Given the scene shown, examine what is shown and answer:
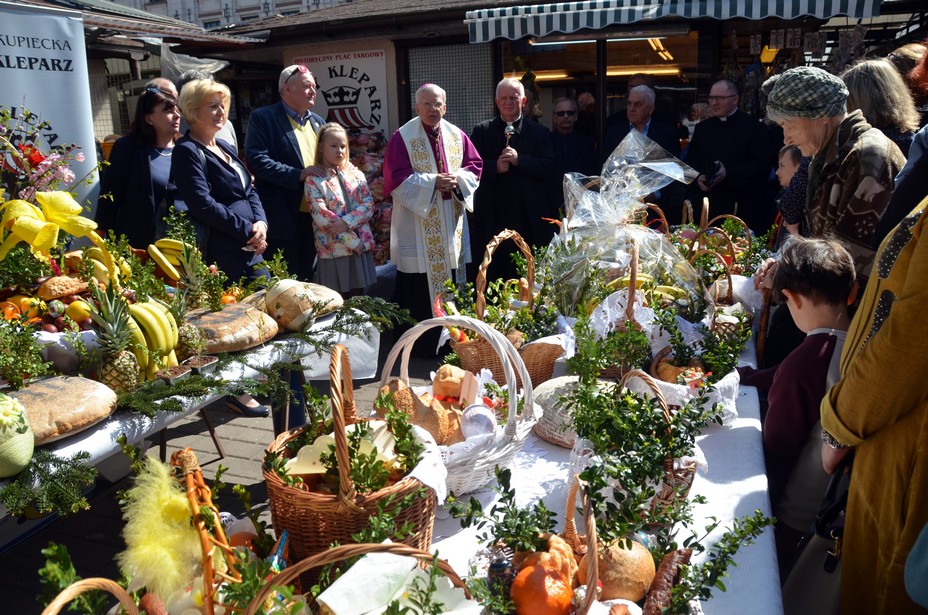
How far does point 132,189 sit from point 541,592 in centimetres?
314

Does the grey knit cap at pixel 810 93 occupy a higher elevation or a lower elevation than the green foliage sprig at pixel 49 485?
higher

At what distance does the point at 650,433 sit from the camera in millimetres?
1618

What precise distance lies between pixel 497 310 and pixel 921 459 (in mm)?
1452

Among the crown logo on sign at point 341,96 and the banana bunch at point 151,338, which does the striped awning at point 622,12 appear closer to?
the crown logo on sign at point 341,96

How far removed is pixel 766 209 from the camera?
5.62 m

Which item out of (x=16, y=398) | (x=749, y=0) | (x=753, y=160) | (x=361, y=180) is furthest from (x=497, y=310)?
(x=749, y=0)

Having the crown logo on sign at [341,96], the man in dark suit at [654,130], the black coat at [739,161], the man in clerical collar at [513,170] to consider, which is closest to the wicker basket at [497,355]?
the man in clerical collar at [513,170]

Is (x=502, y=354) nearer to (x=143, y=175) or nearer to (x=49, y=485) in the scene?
(x=49, y=485)

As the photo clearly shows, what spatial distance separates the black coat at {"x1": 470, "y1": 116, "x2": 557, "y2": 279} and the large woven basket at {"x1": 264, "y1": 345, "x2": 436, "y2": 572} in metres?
4.25

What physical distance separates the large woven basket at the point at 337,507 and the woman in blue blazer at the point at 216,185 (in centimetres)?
198

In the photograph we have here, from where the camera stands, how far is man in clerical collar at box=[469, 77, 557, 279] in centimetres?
538

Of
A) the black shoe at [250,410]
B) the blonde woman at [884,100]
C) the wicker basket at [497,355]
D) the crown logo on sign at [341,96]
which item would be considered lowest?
the black shoe at [250,410]

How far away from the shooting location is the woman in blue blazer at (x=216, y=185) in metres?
3.33

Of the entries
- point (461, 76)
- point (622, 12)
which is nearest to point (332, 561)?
point (622, 12)
